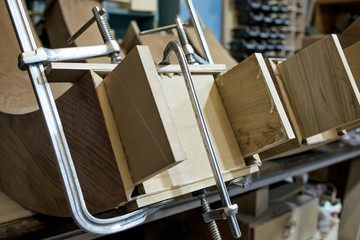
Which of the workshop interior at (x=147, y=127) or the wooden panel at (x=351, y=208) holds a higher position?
the workshop interior at (x=147, y=127)

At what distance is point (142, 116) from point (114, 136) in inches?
2.9

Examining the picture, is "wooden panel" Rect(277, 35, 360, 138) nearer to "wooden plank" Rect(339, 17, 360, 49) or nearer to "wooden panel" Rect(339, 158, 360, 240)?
"wooden plank" Rect(339, 17, 360, 49)

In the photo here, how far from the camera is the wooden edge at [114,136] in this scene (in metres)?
0.52

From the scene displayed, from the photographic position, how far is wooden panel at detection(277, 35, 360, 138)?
720mm

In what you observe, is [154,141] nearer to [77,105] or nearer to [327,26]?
[77,105]

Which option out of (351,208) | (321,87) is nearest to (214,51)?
(321,87)

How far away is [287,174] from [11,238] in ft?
2.61

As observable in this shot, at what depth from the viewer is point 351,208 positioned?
5.10 feet

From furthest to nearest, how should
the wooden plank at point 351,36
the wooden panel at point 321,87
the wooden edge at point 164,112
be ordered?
the wooden plank at point 351,36, the wooden panel at point 321,87, the wooden edge at point 164,112

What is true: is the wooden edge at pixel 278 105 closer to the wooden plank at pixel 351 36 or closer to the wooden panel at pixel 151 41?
the wooden panel at pixel 151 41

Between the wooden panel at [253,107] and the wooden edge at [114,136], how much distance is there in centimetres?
26

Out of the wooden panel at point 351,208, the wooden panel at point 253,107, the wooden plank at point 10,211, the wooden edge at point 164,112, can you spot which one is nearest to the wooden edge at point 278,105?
the wooden panel at point 253,107

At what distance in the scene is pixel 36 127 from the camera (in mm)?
605

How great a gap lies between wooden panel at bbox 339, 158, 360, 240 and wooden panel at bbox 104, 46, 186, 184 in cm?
139
